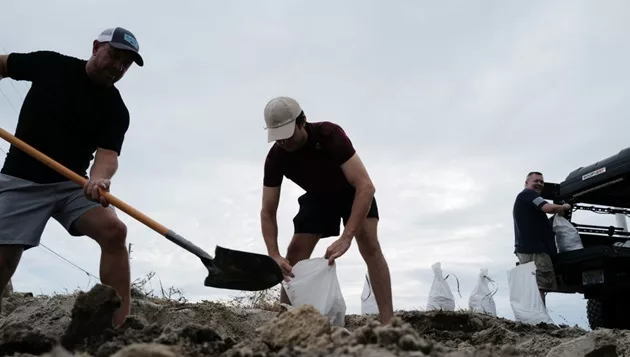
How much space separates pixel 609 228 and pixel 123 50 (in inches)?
210

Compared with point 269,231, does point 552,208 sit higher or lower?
higher

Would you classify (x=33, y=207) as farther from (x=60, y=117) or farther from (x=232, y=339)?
(x=232, y=339)

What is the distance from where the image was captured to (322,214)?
15.0 feet

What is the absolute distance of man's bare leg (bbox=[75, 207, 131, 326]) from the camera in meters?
3.52

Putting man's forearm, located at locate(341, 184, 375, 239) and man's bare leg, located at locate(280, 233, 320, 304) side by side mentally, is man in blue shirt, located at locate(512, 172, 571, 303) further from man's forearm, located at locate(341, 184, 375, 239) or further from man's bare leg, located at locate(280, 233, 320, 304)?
man's forearm, located at locate(341, 184, 375, 239)

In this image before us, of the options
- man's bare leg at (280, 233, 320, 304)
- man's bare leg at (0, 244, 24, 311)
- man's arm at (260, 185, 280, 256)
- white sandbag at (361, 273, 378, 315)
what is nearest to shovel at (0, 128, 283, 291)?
man's bare leg at (0, 244, 24, 311)

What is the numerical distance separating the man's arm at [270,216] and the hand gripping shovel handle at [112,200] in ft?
2.81

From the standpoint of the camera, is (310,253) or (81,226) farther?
(310,253)

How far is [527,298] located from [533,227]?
2.23ft

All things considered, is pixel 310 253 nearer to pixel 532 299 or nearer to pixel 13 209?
pixel 13 209

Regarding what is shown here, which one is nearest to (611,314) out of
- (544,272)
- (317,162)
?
(544,272)

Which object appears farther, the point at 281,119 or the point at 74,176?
the point at 281,119

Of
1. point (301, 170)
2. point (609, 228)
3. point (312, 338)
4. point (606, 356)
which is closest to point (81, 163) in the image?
point (301, 170)

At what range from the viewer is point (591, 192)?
21.2ft
